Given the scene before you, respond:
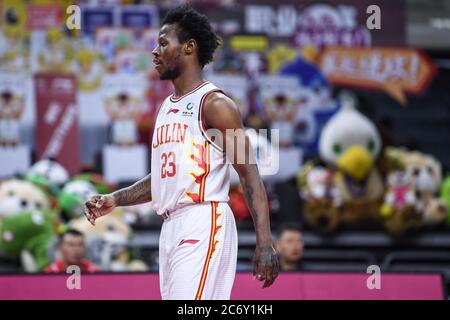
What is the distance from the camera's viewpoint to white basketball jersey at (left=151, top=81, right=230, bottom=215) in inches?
186

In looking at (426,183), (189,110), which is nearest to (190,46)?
(189,110)

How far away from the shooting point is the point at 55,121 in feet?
33.1

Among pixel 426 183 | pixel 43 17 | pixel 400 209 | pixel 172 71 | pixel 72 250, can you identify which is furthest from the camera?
pixel 43 17

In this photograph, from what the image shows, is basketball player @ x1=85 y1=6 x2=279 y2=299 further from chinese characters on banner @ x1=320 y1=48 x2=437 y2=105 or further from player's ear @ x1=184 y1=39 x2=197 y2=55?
chinese characters on banner @ x1=320 y1=48 x2=437 y2=105

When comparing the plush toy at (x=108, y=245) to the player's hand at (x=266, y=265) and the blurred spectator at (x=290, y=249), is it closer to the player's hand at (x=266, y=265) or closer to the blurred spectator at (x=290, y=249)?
the blurred spectator at (x=290, y=249)

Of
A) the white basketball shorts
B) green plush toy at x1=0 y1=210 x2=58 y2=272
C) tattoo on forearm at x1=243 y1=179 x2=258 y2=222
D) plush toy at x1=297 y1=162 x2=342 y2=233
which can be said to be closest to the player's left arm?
tattoo on forearm at x1=243 y1=179 x2=258 y2=222

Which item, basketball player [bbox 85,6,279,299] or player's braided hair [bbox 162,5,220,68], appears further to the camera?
player's braided hair [bbox 162,5,220,68]

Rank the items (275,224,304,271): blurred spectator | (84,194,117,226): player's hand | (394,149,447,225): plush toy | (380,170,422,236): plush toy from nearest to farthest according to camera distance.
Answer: (84,194,117,226): player's hand → (275,224,304,271): blurred spectator → (380,170,422,236): plush toy → (394,149,447,225): plush toy

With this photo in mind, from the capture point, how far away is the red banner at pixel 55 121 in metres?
10.1

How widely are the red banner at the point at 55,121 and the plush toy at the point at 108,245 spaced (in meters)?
1.46

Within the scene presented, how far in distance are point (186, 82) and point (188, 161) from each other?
0.42 m

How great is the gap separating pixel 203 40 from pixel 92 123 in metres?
5.53

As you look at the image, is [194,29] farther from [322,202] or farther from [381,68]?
[381,68]
